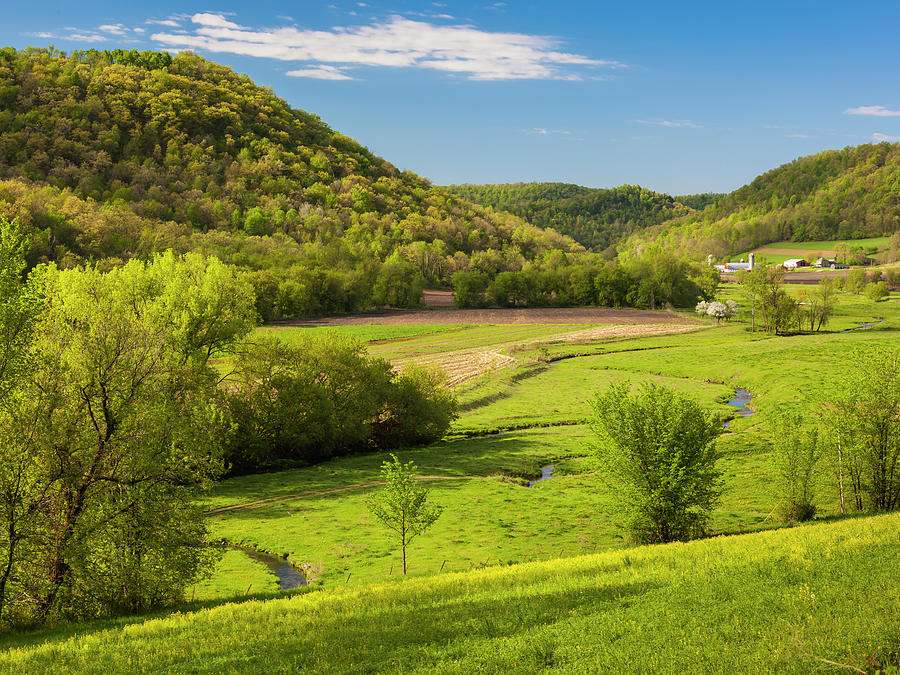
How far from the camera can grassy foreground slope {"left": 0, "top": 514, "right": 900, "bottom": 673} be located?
1419 centimetres

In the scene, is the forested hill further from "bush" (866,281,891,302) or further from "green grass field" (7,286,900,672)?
"bush" (866,281,891,302)

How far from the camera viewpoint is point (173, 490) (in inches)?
1040

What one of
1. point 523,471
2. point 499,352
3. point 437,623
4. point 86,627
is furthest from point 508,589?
point 499,352

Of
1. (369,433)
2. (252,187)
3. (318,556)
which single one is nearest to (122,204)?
(252,187)

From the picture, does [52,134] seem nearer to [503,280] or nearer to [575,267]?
[503,280]

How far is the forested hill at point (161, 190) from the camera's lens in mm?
126938

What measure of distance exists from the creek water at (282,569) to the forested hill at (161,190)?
306 ft

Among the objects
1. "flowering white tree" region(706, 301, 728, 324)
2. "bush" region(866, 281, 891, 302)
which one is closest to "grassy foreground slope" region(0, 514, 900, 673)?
"flowering white tree" region(706, 301, 728, 324)

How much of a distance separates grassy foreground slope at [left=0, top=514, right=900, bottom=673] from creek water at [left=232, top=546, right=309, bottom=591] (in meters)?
9.79

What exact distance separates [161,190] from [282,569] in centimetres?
15272

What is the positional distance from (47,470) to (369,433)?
40327 millimetres

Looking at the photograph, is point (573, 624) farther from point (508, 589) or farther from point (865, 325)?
point (865, 325)

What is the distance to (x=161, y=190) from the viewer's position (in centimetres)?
16212

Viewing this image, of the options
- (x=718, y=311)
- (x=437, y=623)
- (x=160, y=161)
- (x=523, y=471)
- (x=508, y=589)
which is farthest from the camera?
(x=160, y=161)
